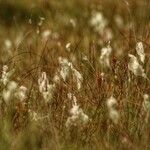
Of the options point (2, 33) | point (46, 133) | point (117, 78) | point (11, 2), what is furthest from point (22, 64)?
point (11, 2)

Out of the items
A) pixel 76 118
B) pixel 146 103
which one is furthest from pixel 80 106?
pixel 146 103

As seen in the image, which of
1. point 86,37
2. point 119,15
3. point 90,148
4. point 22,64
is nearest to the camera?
point 90,148

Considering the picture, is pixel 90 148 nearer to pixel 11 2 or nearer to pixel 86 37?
pixel 86 37

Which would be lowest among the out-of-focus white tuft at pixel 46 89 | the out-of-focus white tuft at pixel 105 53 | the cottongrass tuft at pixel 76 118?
the cottongrass tuft at pixel 76 118

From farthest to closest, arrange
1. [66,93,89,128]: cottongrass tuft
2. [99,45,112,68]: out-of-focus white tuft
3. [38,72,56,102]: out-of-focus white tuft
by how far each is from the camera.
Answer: [99,45,112,68]: out-of-focus white tuft < [38,72,56,102]: out-of-focus white tuft < [66,93,89,128]: cottongrass tuft

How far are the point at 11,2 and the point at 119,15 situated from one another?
1691mm

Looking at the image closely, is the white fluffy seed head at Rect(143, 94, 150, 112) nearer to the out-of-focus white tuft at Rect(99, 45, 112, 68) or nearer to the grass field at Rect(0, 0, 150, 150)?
the grass field at Rect(0, 0, 150, 150)

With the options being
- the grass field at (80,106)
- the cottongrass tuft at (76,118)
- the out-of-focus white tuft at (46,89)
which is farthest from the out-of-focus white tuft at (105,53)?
the cottongrass tuft at (76,118)

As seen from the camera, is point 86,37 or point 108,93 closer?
point 108,93

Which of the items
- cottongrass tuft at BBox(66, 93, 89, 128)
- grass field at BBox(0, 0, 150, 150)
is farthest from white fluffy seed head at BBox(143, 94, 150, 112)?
cottongrass tuft at BBox(66, 93, 89, 128)

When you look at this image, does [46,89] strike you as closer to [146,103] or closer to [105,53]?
[105,53]

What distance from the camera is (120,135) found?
3.72 meters

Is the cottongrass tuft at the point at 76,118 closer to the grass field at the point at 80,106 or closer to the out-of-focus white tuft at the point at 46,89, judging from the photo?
the grass field at the point at 80,106

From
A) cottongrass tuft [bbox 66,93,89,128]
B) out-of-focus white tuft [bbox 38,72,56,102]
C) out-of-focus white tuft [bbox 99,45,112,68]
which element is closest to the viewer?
cottongrass tuft [bbox 66,93,89,128]
